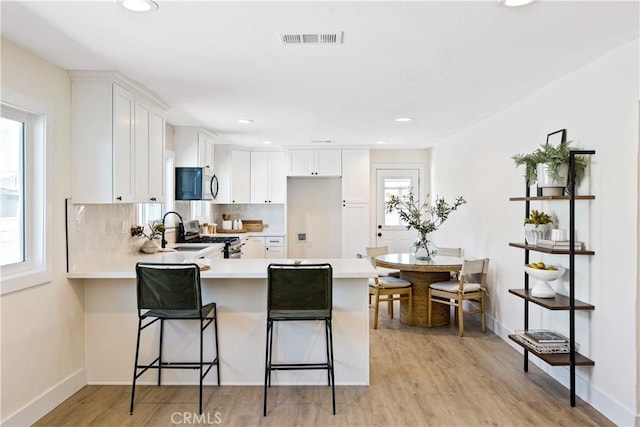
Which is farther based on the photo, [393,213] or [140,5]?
[393,213]

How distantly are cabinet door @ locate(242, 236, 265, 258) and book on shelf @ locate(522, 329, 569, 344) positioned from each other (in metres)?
4.16

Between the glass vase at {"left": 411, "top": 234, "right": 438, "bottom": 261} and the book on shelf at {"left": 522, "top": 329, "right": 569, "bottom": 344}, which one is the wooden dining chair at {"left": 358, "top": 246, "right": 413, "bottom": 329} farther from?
the book on shelf at {"left": 522, "top": 329, "right": 569, "bottom": 344}

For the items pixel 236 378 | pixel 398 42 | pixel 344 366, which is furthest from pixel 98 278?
pixel 398 42

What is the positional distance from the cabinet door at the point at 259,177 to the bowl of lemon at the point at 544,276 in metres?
4.65

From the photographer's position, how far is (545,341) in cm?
295

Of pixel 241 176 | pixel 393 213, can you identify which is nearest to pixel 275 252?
pixel 241 176

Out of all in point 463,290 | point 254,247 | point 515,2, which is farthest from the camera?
point 254,247

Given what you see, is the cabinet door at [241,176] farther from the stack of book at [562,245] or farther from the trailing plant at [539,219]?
the stack of book at [562,245]

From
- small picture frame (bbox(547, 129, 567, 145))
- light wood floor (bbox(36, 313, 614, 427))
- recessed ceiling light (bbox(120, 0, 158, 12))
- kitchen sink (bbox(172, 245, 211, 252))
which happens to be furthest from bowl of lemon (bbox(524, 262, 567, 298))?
kitchen sink (bbox(172, 245, 211, 252))

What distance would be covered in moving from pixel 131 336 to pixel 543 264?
10.7 feet

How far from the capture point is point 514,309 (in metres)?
3.94

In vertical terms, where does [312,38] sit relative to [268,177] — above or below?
above

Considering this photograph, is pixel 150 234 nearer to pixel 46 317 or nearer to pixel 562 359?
pixel 46 317

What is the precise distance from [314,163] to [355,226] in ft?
4.23
